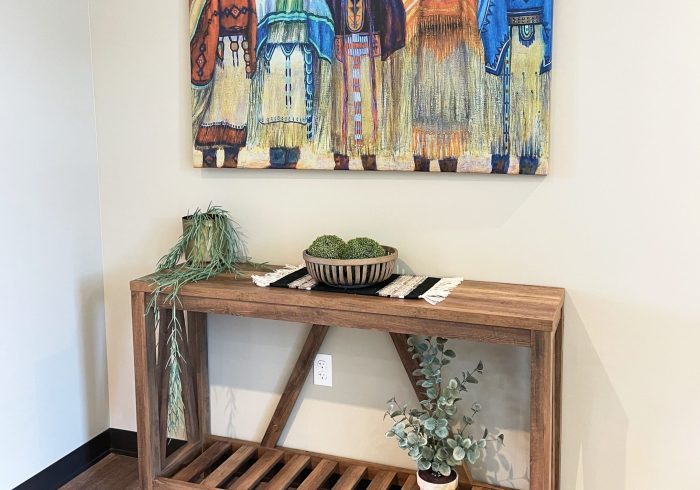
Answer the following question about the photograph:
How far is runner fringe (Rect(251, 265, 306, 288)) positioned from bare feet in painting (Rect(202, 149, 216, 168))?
44 centimetres

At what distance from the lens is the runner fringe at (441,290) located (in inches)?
75.1

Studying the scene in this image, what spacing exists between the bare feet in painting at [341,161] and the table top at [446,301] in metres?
0.46

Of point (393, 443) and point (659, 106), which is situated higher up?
point (659, 106)

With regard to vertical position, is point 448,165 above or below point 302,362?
above

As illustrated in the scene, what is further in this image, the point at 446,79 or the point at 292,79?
the point at 292,79

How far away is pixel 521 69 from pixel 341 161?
61cm

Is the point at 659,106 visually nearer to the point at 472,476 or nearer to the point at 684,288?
the point at 684,288

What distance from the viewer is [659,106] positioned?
1906 millimetres

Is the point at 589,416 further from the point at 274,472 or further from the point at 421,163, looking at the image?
the point at 274,472

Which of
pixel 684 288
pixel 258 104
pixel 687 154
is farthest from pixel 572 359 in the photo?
pixel 258 104

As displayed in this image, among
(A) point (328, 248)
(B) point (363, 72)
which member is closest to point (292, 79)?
(B) point (363, 72)

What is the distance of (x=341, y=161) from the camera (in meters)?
2.25

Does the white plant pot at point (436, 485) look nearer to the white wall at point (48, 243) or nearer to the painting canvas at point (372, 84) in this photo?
the painting canvas at point (372, 84)

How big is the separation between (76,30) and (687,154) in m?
2.04
